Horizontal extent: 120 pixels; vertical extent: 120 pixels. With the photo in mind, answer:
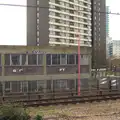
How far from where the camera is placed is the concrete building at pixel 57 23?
4515 inches

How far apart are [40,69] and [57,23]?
92403 mm

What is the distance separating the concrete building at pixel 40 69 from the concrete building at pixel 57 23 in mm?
72515

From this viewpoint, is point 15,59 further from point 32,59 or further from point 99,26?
point 99,26

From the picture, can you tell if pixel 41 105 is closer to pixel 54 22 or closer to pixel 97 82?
pixel 97 82

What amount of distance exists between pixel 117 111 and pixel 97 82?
1309cm

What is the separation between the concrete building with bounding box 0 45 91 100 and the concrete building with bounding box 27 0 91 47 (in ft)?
238

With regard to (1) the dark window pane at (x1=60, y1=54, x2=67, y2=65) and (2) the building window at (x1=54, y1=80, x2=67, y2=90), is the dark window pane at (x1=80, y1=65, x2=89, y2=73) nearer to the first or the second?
(1) the dark window pane at (x1=60, y1=54, x2=67, y2=65)

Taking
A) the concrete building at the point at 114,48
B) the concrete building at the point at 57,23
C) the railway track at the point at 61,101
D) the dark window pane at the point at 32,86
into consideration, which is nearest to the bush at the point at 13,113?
the railway track at the point at 61,101

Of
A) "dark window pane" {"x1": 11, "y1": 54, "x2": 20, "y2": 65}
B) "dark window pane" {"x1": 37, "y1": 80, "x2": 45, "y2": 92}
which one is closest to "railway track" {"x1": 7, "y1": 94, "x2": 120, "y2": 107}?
"dark window pane" {"x1": 37, "y1": 80, "x2": 45, "y2": 92}

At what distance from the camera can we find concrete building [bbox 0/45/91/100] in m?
27.4

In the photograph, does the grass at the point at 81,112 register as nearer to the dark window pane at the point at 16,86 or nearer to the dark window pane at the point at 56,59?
the dark window pane at the point at 16,86

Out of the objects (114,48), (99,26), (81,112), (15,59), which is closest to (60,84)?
(15,59)

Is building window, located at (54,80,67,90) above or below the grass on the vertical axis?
above

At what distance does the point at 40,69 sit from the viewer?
29641 millimetres
